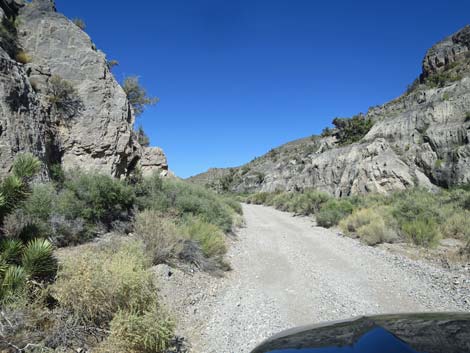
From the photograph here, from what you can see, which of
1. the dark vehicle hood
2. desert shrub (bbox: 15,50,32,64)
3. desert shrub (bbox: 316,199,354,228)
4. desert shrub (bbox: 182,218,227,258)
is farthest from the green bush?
the dark vehicle hood

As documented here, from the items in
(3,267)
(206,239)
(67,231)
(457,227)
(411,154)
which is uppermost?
(411,154)

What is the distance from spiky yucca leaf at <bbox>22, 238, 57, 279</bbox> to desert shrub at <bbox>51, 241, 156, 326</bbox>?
0.53ft

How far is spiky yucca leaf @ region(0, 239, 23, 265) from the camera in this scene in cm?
355

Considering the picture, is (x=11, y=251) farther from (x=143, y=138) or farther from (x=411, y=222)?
(x=143, y=138)

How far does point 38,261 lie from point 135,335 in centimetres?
160

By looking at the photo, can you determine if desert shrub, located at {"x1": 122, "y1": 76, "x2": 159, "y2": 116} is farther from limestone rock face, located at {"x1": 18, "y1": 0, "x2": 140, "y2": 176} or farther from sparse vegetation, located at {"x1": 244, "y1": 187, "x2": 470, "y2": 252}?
sparse vegetation, located at {"x1": 244, "y1": 187, "x2": 470, "y2": 252}

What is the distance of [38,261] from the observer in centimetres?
360

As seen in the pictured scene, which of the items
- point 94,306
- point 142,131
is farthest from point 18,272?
point 142,131

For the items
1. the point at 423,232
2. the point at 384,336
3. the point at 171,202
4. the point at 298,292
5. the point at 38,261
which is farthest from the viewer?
the point at 171,202

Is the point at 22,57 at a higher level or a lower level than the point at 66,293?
higher

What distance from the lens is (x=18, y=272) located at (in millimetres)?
3232

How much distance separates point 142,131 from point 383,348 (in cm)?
2086

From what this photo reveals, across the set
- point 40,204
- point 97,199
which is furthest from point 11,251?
point 97,199

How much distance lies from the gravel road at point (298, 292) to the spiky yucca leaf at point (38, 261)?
1993 millimetres
